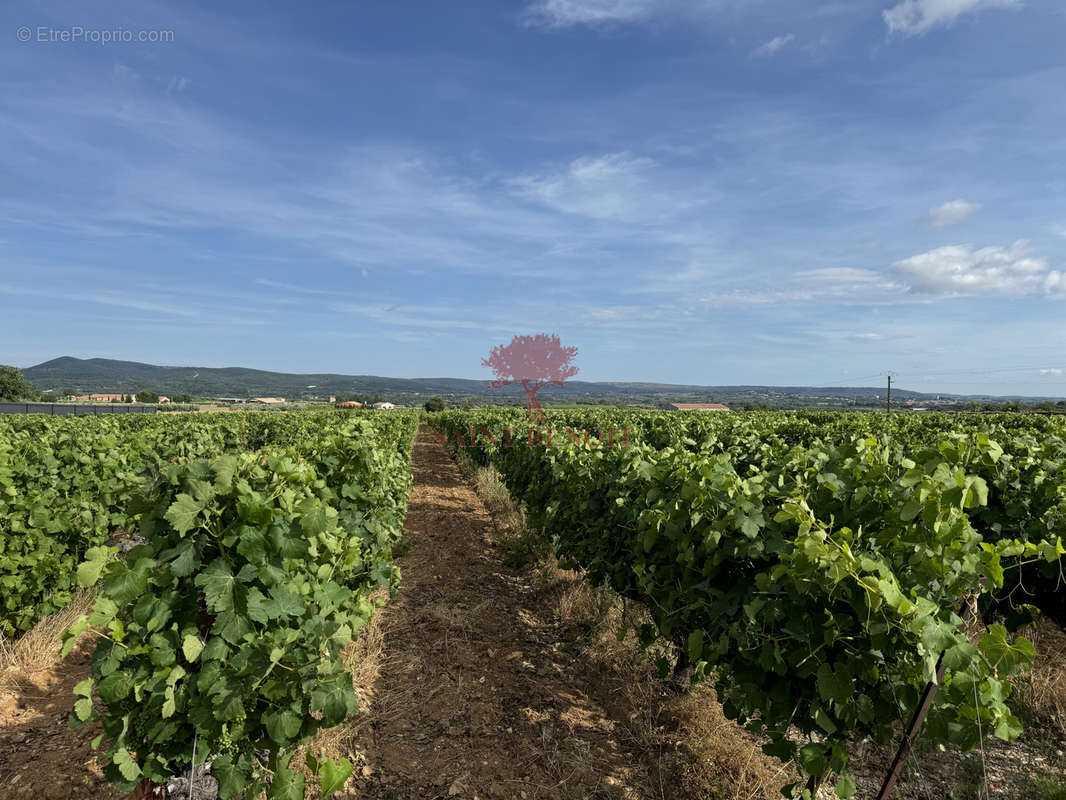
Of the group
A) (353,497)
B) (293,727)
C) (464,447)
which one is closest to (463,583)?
(353,497)

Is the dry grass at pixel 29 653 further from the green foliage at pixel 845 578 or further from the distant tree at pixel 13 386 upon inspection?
the distant tree at pixel 13 386

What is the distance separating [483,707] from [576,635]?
1524 millimetres

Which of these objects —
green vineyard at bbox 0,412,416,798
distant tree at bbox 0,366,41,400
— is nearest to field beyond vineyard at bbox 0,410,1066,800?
green vineyard at bbox 0,412,416,798

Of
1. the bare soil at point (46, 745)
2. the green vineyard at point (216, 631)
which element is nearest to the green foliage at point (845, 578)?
the green vineyard at point (216, 631)

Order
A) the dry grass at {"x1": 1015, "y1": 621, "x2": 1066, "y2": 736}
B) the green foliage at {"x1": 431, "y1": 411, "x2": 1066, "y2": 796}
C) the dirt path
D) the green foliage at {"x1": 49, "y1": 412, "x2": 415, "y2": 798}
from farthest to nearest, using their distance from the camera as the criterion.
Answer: the dry grass at {"x1": 1015, "y1": 621, "x2": 1066, "y2": 736}, the dirt path, the green foliage at {"x1": 49, "y1": 412, "x2": 415, "y2": 798}, the green foliage at {"x1": 431, "y1": 411, "x2": 1066, "y2": 796}

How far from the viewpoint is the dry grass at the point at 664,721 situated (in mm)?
3385

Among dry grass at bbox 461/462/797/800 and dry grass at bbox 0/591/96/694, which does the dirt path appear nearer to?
dry grass at bbox 461/462/797/800

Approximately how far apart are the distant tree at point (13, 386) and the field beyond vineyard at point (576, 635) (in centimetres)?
10179

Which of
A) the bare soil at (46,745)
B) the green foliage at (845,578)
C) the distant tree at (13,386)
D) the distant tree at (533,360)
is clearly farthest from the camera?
the distant tree at (13,386)

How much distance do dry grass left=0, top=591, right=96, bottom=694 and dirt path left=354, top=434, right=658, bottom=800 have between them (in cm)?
271

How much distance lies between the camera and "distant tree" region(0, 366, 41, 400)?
79438mm

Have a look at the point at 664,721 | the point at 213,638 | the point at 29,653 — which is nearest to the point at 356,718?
the point at 213,638

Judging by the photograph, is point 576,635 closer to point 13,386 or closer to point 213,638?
point 213,638

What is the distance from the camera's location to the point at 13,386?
8069 cm
